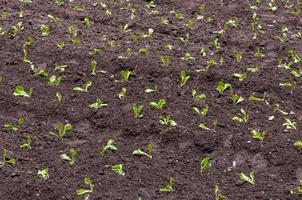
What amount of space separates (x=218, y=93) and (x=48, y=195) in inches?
62.4

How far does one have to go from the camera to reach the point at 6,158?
356 centimetres

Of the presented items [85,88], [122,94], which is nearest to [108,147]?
[122,94]

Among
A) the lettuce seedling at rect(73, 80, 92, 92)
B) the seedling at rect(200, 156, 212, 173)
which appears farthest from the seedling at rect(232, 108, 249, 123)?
the lettuce seedling at rect(73, 80, 92, 92)

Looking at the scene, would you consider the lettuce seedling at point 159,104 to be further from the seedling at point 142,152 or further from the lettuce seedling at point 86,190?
the lettuce seedling at point 86,190

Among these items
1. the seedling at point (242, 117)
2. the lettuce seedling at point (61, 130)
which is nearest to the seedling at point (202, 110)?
the seedling at point (242, 117)

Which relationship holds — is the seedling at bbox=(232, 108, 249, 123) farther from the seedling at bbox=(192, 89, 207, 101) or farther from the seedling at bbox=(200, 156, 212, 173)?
the seedling at bbox=(200, 156, 212, 173)

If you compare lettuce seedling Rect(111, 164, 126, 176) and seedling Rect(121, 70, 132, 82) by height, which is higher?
seedling Rect(121, 70, 132, 82)

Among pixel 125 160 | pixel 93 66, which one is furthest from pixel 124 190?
pixel 93 66

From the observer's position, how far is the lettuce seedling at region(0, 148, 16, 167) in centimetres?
352

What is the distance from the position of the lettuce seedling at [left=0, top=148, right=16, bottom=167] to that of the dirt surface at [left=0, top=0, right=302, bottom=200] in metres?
0.02

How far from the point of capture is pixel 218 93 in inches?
165

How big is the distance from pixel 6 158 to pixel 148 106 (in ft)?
3.59

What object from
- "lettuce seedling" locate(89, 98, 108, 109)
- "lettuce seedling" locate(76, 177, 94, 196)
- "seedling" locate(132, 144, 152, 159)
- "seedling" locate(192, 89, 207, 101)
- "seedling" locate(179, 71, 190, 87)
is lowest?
"lettuce seedling" locate(76, 177, 94, 196)

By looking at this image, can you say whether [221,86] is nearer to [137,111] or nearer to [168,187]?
[137,111]
